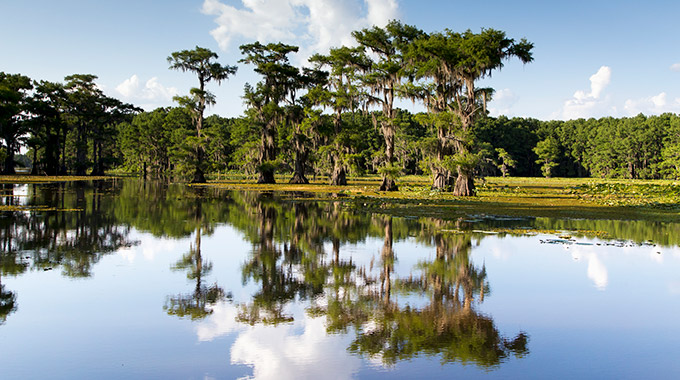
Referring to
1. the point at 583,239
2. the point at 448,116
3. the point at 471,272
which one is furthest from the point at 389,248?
the point at 448,116

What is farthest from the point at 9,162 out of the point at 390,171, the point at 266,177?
the point at 390,171

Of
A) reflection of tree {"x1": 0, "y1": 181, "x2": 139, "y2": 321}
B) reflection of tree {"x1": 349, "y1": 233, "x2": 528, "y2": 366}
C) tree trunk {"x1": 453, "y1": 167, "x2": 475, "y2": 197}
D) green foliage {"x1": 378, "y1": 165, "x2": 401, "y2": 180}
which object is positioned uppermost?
green foliage {"x1": 378, "y1": 165, "x2": 401, "y2": 180}

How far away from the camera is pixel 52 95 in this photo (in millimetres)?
74688

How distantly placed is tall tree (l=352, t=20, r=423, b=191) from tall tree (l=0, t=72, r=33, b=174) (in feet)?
152

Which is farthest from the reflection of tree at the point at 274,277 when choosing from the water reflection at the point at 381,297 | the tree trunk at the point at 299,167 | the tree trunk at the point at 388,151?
the tree trunk at the point at 299,167

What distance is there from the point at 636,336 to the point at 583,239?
9855mm

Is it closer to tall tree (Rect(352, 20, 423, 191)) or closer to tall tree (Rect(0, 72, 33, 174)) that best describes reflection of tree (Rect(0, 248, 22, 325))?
tall tree (Rect(352, 20, 423, 191))

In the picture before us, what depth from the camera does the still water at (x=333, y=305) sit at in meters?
6.03

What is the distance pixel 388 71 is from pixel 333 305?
131ft

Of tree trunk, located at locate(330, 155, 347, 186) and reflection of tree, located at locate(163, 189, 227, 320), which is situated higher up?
tree trunk, located at locate(330, 155, 347, 186)

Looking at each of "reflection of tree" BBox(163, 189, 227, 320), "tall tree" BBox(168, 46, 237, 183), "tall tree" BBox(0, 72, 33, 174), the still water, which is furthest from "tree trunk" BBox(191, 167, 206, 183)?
"reflection of tree" BBox(163, 189, 227, 320)

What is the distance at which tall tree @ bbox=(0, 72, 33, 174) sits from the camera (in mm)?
64312

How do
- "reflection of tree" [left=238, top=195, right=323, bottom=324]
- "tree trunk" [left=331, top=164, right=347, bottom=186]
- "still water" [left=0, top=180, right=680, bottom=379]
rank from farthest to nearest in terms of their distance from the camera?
"tree trunk" [left=331, top=164, right=347, bottom=186], "reflection of tree" [left=238, top=195, right=323, bottom=324], "still water" [left=0, top=180, right=680, bottom=379]

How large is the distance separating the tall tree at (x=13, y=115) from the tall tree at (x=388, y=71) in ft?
152
